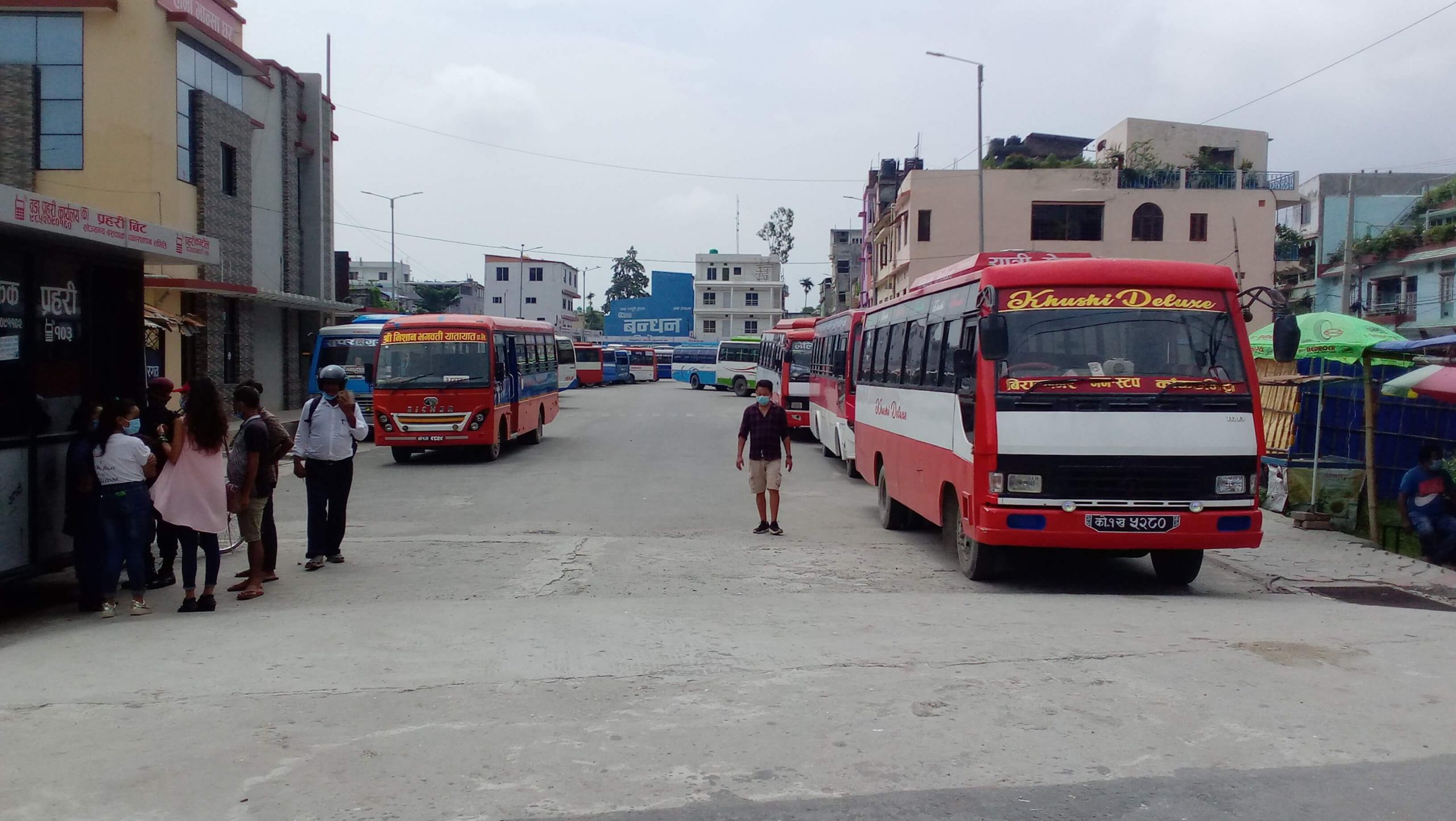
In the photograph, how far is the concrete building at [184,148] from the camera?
26.1 m

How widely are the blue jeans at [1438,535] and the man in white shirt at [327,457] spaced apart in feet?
34.9

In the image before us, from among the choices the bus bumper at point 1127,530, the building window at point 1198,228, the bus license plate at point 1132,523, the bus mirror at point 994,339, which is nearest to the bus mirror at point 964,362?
the bus mirror at point 994,339

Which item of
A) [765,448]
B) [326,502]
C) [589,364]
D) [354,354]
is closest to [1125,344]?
[765,448]

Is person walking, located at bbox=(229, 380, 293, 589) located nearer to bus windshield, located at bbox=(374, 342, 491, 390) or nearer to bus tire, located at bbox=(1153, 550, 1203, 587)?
bus tire, located at bbox=(1153, 550, 1203, 587)

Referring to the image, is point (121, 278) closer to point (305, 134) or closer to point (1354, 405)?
point (1354, 405)

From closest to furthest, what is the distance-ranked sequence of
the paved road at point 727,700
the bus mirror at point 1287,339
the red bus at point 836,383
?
the paved road at point 727,700 → the bus mirror at point 1287,339 → the red bus at point 836,383

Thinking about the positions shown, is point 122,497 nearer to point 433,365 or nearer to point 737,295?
point 433,365

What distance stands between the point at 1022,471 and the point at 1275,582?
10.9 ft

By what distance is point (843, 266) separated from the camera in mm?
96500

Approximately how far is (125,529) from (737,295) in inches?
3758

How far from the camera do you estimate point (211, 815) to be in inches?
167

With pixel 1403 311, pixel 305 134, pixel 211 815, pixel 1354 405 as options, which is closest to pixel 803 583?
pixel 211 815

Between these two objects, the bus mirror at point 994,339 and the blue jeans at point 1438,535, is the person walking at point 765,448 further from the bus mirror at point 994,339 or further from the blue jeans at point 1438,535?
the blue jeans at point 1438,535

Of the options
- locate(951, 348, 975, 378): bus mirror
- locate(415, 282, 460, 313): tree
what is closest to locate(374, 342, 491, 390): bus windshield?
locate(951, 348, 975, 378): bus mirror
